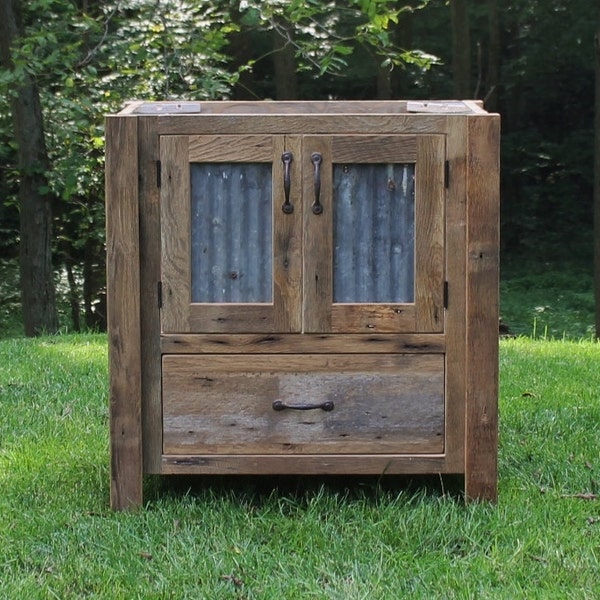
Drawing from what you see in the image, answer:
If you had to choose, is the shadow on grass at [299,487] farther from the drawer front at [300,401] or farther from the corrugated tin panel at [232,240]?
the corrugated tin panel at [232,240]

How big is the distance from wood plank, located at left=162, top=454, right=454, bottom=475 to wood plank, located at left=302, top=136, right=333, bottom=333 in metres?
0.45

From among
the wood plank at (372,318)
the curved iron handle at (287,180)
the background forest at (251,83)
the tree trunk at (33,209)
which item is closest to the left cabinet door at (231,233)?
the curved iron handle at (287,180)

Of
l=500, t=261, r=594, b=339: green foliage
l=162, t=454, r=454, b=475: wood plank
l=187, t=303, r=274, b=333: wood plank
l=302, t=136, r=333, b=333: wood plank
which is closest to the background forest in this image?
l=500, t=261, r=594, b=339: green foliage

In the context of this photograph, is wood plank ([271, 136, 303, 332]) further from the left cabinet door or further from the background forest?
the background forest

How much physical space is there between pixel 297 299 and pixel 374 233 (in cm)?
35

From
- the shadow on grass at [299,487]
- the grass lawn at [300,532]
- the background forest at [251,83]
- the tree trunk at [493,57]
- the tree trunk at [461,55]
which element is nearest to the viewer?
the grass lawn at [300,532]

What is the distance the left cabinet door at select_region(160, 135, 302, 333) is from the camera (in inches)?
143

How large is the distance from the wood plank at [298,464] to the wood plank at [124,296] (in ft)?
0.61

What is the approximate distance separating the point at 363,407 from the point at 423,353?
0.91 feet

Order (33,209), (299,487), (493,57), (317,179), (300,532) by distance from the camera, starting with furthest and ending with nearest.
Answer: (493,57) → (33,209) → (299,487) → (317,179) → (300,532)

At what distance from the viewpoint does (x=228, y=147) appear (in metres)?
3.63

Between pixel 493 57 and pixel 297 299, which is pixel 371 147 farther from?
pixel 493 57

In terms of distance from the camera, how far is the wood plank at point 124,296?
11.9ft

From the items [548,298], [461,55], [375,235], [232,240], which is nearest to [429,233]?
[375,235]
